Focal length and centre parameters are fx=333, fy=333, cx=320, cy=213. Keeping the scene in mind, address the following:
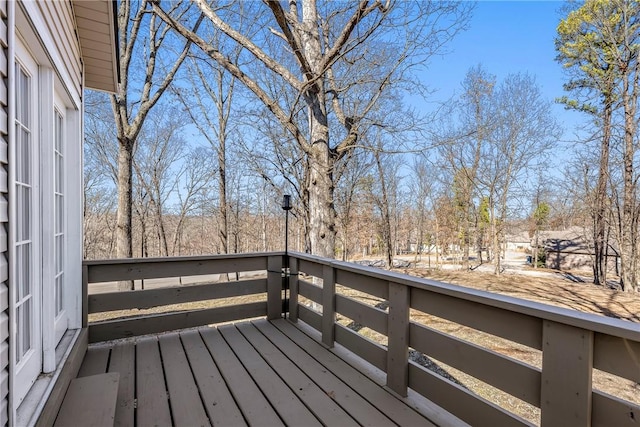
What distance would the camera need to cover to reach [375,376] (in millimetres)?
Answer: 2322

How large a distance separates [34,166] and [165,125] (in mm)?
12989

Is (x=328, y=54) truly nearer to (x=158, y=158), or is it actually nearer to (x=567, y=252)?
A: (x=158, y=158)

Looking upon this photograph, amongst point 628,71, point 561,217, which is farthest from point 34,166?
point 561,217

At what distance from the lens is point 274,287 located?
11.6 feet

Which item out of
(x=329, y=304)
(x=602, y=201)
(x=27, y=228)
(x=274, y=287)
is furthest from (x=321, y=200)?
(x=602, y=201)

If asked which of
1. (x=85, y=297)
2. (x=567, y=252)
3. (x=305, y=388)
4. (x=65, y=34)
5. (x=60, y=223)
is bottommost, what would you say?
(x=567, y=252)

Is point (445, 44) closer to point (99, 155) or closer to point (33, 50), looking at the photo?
point (33, 50)

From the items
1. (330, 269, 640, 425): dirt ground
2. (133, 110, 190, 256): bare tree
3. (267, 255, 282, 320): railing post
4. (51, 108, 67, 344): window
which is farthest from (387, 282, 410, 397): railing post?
(133, 110, 190, 256): bare tree

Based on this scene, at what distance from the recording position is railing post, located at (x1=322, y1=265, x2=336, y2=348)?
2.75m

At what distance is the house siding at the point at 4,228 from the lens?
1.14 metres

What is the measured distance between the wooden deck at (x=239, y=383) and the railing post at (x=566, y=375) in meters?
0.71

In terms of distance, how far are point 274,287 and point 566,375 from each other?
2669 mm

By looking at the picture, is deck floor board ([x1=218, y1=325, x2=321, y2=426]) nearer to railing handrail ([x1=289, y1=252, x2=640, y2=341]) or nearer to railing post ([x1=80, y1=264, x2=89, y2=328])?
railing handrail ([x1=289, y1=252, x2=640, y2=341])

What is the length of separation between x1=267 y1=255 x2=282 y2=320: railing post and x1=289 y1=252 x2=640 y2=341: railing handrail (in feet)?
4.73
